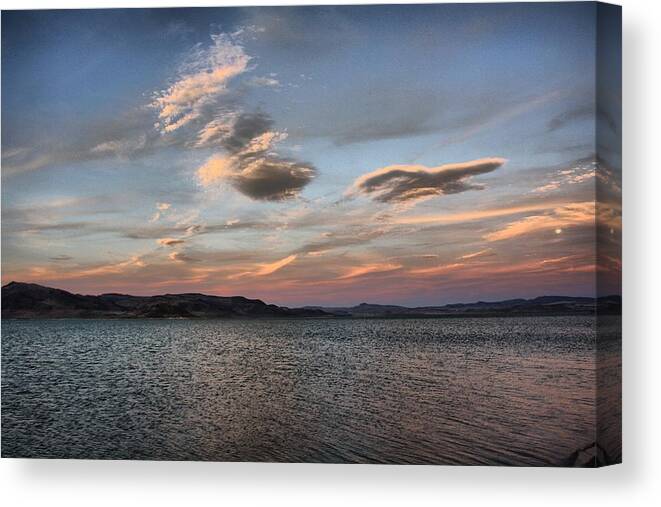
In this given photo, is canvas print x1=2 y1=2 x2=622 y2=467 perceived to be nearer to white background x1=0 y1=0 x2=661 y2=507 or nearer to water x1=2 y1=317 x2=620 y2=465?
water x1=2 y1=317 x2=620 y2=465

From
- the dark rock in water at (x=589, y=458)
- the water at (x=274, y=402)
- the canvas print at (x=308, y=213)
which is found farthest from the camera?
the water at (x=274, y=402)

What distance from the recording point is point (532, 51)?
8.32 meters

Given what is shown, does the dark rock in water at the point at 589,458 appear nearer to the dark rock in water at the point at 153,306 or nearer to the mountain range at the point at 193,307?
the mountain range at the point at 193,307

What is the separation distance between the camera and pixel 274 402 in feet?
30.1

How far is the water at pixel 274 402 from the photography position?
846 centimetres

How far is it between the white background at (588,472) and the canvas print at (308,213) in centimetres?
16

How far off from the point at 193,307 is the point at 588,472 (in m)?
4.99

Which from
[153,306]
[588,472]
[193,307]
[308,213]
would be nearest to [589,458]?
[588,472]

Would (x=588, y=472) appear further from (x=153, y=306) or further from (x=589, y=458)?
(x=153, y=306)

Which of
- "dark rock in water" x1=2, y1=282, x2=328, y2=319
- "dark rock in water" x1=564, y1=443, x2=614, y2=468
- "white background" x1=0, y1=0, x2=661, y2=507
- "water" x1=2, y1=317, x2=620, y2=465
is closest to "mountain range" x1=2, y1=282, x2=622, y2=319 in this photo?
"dark rock in water" x1=2, y1=282, x2=328, y2=319

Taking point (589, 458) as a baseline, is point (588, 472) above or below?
below

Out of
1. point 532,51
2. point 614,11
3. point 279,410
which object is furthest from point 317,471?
point 614,11

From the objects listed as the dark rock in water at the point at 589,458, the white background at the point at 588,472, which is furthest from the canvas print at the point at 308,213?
the white background at the point at 588,472

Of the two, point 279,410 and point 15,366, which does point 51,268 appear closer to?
point 15,366
